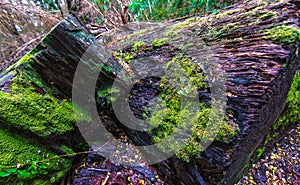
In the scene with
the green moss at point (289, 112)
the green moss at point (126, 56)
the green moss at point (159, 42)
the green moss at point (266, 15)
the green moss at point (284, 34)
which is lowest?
the green moss at point (289, 112)

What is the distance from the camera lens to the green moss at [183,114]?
130cm

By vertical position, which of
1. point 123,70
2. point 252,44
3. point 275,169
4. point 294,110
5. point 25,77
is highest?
point 25,77

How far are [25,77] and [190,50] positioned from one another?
1.57 meters

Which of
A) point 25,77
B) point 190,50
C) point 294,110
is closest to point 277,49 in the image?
point 190,50

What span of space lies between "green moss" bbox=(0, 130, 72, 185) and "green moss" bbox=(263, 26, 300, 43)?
2.19 m

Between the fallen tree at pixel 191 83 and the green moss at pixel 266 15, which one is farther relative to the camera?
the green moss at pixel 266 15

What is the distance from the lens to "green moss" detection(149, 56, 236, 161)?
1303 millimetres

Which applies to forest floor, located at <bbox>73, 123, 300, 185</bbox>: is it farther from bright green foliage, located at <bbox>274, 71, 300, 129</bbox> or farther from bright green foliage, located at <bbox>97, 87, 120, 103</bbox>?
bright green foliage, located at <bbox>97, 87, 120, 103</bbox>

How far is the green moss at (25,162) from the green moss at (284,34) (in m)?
2.19

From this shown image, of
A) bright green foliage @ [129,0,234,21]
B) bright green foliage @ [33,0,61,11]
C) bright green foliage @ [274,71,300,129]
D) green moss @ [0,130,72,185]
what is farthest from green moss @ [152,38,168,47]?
bright green foliage @ [33,0,61,11]

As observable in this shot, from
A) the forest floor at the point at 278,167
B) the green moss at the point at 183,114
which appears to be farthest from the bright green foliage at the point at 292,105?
the green moss at the point at 183,114

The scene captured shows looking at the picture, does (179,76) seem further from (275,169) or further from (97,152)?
(275,169)

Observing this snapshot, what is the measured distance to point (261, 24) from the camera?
1.37m

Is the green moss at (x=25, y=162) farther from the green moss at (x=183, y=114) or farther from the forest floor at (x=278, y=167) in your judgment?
the forest floor at (x=278, y=167)
